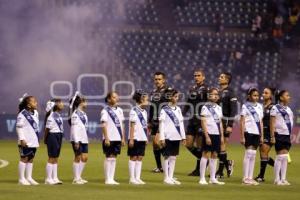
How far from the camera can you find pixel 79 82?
101ft

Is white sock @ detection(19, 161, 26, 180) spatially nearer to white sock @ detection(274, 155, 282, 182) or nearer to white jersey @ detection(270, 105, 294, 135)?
white sock @ detection(274, 155, 282, 182)

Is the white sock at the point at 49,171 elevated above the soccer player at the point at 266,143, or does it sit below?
below

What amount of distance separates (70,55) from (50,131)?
58.6 ft

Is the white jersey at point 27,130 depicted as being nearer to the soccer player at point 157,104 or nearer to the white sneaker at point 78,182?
the white sneaker at point 78,182

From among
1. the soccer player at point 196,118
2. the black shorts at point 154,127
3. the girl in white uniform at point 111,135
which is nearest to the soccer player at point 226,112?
the soccer player at point 196,118

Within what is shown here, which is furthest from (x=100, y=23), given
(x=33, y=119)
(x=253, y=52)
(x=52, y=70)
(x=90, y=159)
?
(x=33, y=119)

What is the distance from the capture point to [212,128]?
1627cm

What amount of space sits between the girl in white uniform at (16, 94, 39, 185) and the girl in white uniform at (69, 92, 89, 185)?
2.36 ft

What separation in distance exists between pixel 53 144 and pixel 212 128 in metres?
3.15

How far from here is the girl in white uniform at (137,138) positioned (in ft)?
51.3

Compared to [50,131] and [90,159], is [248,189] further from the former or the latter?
[90,159]

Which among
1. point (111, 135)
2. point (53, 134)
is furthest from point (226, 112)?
point (53, 134)

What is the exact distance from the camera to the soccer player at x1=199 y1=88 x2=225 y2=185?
52.8ft

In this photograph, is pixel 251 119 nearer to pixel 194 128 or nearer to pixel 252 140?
pixel 252 140
